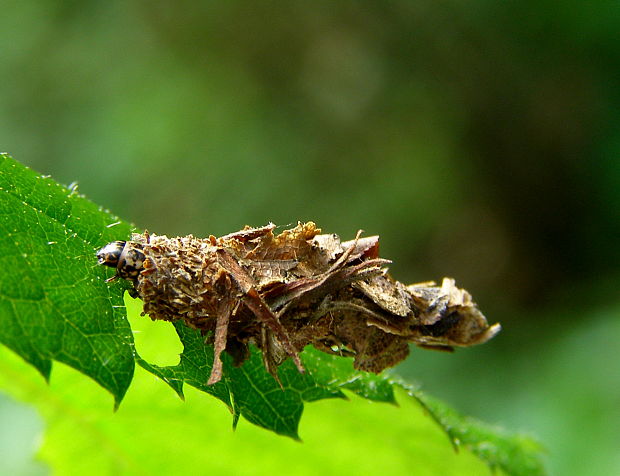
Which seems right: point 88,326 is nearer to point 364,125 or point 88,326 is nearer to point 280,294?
point 280,294

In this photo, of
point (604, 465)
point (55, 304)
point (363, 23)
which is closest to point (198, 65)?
point (363, 23)

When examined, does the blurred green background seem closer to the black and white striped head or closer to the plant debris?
the plant debris

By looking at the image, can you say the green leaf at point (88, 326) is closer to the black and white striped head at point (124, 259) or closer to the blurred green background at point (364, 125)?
the black and white striped head at point (124, 259)

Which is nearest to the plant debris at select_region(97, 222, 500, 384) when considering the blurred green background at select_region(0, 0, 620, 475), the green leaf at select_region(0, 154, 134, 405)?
the green leaf at select_region(0, 154, 134, 405)

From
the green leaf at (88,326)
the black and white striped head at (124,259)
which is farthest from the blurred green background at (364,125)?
the black and white striped head at (124,259)

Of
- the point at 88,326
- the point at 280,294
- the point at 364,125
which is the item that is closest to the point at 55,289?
the point at 88,326

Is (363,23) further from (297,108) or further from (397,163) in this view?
(397,163)
